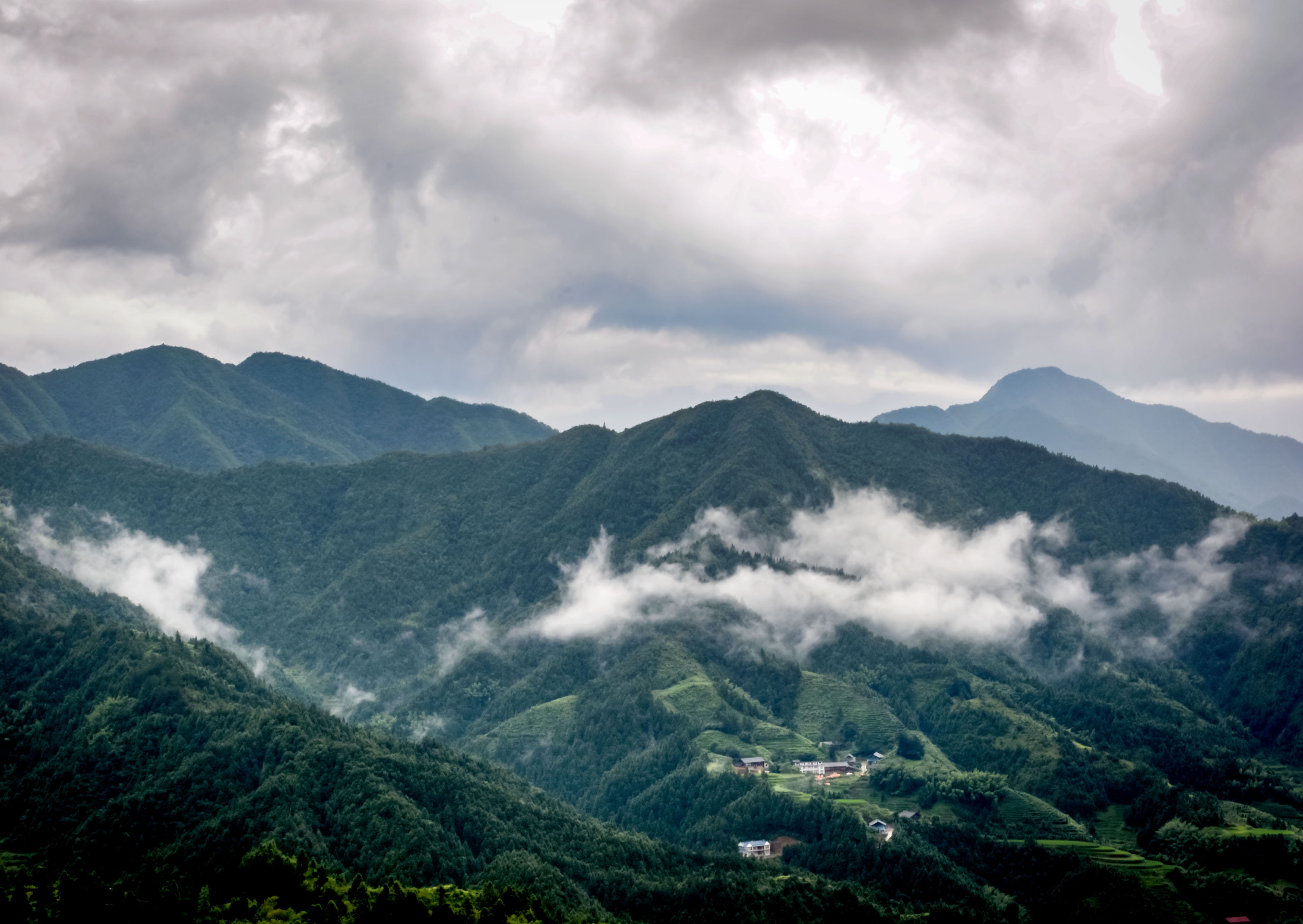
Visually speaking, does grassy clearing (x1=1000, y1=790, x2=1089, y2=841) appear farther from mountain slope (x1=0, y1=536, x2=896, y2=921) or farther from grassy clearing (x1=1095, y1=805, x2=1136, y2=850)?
mountain slope (x1=0, y1=536, x2=896, y2=921)

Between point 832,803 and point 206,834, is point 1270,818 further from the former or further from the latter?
point 206,834

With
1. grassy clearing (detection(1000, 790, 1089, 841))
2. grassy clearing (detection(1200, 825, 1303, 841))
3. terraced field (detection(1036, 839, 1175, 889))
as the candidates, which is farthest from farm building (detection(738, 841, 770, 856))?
grassy clearing (detection(1200, 825, 1303, 841))

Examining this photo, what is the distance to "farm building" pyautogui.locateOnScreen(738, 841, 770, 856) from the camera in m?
170

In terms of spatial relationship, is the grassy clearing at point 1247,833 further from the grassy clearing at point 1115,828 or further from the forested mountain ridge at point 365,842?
the grassy clearing at point 1115,828

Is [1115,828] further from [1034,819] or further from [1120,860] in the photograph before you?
[1120,860]

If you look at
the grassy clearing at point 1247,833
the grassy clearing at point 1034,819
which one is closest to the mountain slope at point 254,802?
the grassy clearing at point 1034,819

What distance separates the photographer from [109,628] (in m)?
188

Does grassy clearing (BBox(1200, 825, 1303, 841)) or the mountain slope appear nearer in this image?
the mountain slope

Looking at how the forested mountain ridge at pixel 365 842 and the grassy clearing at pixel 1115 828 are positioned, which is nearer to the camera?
the forested mountain ridge at pixel 365 842

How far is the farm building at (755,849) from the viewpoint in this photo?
557 ft

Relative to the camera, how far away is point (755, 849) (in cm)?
17038

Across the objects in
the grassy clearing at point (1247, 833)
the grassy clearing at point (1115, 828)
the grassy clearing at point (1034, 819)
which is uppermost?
the grassy clearing at point (1247, 833)

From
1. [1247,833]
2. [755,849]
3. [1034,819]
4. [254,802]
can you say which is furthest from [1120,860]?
[254,802]

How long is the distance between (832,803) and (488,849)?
58.7m
